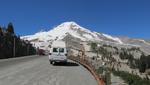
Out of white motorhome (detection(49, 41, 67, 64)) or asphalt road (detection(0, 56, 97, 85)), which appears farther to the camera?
white motorhome (detection(49, 41, 67, 64))

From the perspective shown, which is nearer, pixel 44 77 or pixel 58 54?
pixel 44 77

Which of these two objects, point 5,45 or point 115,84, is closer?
point 115,84

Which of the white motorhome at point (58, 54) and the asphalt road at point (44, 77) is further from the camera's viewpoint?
the white motorhome at point (58, 54)

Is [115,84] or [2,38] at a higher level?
[2,38]

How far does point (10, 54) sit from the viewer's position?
98062 millimetres

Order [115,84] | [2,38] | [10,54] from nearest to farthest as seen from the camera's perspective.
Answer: [115,84], [2,38], [10,54]

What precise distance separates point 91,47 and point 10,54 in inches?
2228

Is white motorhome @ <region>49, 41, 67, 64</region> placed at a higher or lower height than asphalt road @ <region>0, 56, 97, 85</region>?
higher

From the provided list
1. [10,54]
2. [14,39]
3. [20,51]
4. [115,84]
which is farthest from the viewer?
[20,51]

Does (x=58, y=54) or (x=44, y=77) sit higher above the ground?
(x=58, y=54)

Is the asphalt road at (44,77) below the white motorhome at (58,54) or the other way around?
below

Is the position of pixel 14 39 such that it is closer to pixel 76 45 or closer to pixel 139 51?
pixel 76 45

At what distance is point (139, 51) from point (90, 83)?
12406cm

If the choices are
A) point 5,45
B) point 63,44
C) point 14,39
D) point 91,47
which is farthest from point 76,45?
point 63,44
